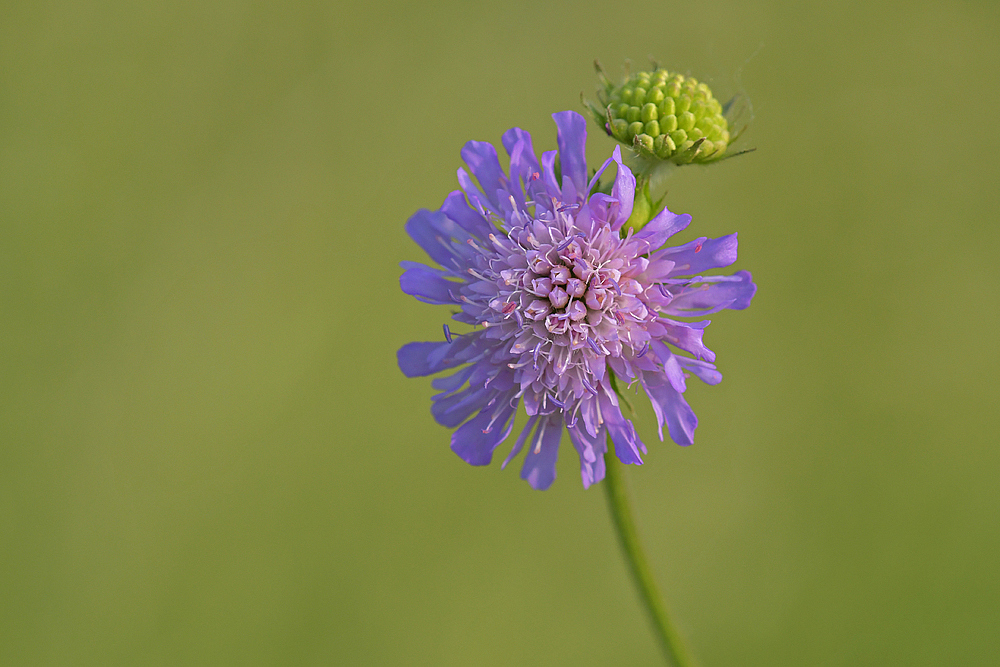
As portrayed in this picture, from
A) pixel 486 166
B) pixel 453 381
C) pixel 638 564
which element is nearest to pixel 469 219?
pixel 486 166

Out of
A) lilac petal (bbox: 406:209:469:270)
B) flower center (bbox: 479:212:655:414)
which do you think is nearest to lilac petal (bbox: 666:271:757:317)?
flower center (bbox: 479:212:655:414)

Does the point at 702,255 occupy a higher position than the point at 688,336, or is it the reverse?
the point at 702,255

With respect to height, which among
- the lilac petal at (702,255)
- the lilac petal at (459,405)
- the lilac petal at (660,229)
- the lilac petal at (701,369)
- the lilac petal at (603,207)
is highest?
the lilac petal at (603,207)

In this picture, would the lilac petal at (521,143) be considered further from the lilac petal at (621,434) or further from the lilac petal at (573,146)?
the lilac petal at (621,434)

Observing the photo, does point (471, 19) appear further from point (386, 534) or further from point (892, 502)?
point (892, 502)

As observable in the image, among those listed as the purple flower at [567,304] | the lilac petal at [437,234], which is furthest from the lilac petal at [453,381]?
the lilac petal at [437,234]

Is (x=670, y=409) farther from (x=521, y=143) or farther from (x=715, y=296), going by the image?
(x=521, y=143)
